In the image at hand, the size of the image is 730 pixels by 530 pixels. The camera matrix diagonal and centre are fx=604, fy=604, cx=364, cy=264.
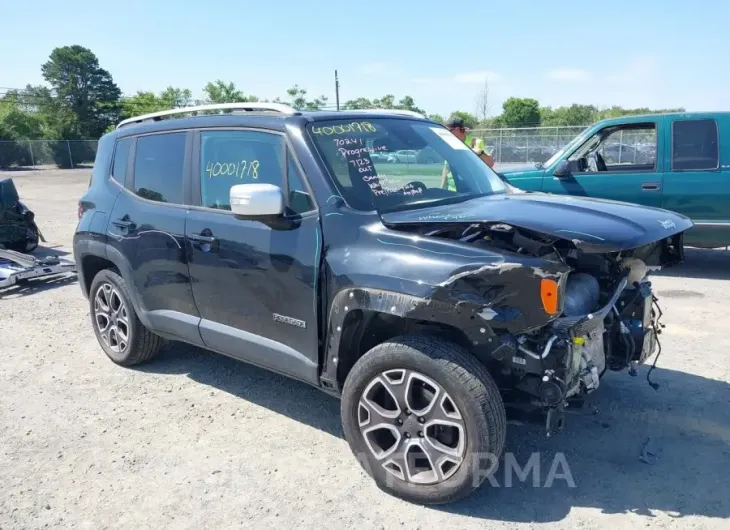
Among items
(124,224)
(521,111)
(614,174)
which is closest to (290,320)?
(124,224)

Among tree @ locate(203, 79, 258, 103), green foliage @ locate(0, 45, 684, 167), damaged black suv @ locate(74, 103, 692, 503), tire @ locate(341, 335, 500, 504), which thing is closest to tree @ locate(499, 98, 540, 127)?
green foliage @ locate(0, 45, 684, 167)

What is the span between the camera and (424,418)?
305cm

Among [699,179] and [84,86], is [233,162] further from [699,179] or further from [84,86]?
[84,86]

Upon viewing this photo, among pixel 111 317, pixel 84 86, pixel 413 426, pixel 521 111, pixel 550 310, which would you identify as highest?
pixel 84 86

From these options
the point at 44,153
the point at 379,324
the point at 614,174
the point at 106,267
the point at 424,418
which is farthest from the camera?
the point at 44,153

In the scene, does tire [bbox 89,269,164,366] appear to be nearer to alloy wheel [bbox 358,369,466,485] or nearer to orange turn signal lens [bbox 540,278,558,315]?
alloy wheel [bbox 358,369,466,485]

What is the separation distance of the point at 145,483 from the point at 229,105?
2517mm

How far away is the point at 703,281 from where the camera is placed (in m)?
7.46

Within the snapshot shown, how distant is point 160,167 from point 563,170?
5.46 m

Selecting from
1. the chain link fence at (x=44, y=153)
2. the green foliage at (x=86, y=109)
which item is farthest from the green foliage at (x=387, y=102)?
the chain link fence at (x=44, y=153)

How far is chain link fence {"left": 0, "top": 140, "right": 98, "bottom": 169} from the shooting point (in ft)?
151

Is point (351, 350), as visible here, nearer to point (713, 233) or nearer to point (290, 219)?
point (290, 219)

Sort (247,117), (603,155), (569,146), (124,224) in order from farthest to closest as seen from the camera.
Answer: (603,155) → (569,146) → (124,224) → (247,117)

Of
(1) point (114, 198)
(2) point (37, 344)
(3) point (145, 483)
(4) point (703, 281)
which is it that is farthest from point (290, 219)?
(4) point (703, 281)
